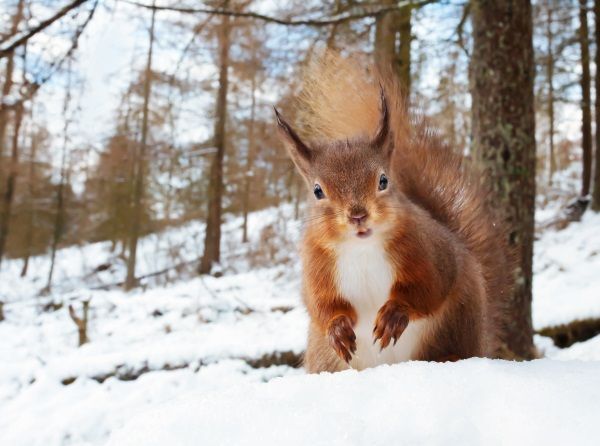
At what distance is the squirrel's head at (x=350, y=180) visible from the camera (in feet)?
4.51

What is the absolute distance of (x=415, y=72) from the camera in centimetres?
506

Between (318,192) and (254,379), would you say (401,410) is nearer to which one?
(318,192)

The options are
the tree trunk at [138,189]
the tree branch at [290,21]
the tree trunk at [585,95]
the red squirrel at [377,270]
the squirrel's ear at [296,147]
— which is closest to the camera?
the red squirrel at [377,270]

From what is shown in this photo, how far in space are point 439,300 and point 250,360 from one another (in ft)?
8.19

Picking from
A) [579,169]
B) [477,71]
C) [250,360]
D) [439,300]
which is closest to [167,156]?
[250,360]

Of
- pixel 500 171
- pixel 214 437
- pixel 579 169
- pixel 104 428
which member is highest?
pixel 579 169

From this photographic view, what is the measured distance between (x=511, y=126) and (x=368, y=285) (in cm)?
170

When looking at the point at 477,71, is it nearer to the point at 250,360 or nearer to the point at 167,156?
the point at 250,360

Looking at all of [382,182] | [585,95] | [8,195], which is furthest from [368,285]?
[8,195]

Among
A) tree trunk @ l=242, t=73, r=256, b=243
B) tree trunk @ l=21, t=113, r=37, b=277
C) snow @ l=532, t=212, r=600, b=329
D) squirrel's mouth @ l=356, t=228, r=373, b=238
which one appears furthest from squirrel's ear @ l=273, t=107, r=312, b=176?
tree trunk @ l=21, t=113, r=37, b=277

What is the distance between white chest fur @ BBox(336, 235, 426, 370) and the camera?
142 centimetres

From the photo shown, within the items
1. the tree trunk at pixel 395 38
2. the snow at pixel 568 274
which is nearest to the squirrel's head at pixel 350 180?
the snow at pixel 568 274

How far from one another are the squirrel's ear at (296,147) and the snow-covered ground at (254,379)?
27cm

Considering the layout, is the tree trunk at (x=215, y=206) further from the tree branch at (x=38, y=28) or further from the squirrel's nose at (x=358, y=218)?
the squirrel's nose at (x=358, y=218)
